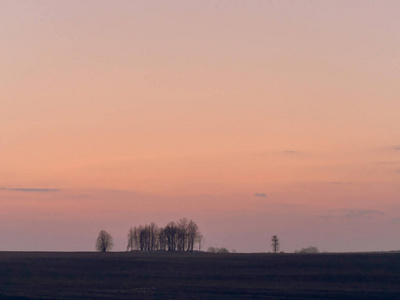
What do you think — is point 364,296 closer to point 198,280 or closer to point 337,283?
point 337,283

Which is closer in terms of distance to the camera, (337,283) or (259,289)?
(259,289)

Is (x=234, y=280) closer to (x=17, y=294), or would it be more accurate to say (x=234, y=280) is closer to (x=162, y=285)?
(x=162, y=285)

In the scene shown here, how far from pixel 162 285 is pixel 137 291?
24.2 ft

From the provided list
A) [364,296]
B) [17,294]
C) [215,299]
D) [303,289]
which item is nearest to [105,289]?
[17,294]

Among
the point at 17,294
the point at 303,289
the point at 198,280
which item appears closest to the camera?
the point at 17,294

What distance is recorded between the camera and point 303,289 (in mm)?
58938

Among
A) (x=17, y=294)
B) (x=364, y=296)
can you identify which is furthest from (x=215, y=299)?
(x=17, y=294)

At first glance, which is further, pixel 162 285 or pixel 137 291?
pixel 162 285

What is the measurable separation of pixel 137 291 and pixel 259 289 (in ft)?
40.9

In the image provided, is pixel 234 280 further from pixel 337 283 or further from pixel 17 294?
pixel 17 294

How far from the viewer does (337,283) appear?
6619 centimetres

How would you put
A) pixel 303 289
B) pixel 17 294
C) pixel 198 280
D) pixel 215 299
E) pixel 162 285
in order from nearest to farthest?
pixel 215 299 → pixel 17 294 → pixel 303 289 → pixel 162 285 → pixel 198 280

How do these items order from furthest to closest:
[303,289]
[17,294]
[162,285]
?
1. [162,285]
2. [303,289]
3. [17,294]

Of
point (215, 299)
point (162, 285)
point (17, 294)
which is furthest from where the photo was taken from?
point (162, 285)
